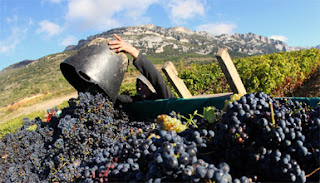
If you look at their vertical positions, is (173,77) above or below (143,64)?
below

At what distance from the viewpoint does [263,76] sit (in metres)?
7.29

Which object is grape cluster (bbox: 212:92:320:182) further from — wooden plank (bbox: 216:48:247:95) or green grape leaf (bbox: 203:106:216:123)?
wooden plank (bbox: 216:48:247:95)

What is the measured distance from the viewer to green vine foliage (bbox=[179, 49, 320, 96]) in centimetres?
728

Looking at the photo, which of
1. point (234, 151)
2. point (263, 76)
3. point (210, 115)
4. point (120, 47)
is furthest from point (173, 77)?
point (263, 76)

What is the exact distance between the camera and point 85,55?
2.19m

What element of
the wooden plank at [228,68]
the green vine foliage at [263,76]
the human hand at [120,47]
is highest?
the green vine foliage at [263,76]

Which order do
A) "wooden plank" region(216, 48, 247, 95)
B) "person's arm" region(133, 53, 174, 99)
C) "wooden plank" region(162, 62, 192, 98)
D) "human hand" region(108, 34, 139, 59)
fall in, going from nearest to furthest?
"wooden plank" region(216, 48, 247, 95) < "wooden plank" region(162, 62, 192, 98) < "human hand" region(108, 34, 139, 59) < "person's arm" region(133, 53, 174, 99)

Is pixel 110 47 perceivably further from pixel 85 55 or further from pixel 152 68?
pixel 152 68

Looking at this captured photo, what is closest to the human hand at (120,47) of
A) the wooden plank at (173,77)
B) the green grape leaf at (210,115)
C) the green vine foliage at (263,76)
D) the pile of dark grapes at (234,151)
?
the wooden plank at (173,77)

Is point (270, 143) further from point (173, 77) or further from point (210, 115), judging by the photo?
point (173, 77)

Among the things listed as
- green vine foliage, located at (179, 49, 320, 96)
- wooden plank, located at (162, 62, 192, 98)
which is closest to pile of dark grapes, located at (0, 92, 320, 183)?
wooden plank, located at (162, 62, 192, 98)

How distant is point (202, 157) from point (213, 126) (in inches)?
9.7

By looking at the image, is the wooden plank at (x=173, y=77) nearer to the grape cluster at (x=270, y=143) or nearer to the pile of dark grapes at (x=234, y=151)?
the pile of dark grapes at (x=234, y=151)

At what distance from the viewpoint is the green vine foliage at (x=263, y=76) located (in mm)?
7281
